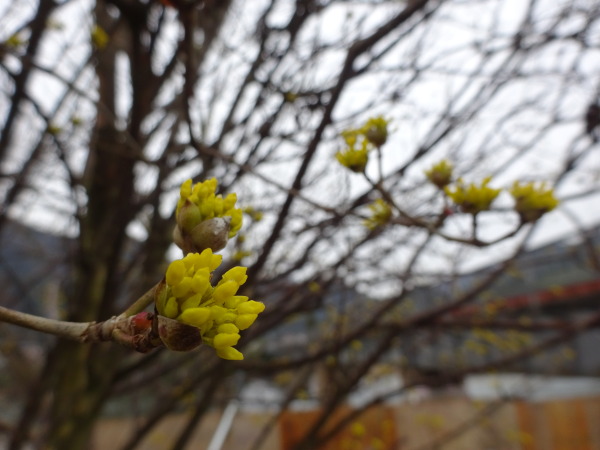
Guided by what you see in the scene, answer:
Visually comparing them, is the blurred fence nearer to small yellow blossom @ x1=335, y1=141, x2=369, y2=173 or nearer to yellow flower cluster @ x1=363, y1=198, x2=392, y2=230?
yellow flower cluster @ x1=363, y1=198, x2=392, y2=230

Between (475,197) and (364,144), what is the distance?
284mm

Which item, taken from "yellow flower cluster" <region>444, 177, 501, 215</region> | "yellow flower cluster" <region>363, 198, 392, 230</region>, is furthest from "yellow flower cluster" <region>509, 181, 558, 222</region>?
"yellow flower cluster" <region>363, 198, 392, 230</region>

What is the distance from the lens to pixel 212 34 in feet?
8.43

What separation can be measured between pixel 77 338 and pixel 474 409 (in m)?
5.62

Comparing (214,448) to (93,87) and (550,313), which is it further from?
(550,313)

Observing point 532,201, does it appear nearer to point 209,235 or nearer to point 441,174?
point 441,174

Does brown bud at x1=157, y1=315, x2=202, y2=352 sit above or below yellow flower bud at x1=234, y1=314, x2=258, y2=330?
below

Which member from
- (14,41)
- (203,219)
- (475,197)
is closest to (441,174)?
(475,197)

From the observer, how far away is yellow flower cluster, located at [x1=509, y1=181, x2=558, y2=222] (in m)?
1.18

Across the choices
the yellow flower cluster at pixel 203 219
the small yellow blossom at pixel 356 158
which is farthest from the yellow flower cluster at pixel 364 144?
the yellow flower cluster at pixel 203 219

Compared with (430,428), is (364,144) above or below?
below

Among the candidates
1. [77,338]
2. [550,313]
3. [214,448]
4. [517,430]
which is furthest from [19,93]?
[550,313]

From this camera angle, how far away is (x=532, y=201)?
1188mm

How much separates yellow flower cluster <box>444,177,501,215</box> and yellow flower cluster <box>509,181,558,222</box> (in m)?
0.11
